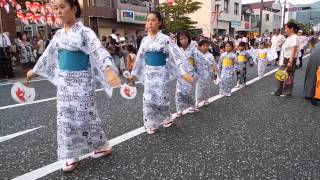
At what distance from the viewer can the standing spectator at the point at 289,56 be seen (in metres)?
7.27

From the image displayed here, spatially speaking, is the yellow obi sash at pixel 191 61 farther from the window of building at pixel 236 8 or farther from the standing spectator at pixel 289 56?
the window of building at pixel 236 8

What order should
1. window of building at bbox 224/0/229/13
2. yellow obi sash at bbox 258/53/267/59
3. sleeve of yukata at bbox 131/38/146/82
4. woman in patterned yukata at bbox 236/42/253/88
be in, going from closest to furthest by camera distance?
sleeve of yukata at bbox 131/38/146/82, woman in patterned yukata at bbox 236/42/253/88, yellow obi sash at bbox 258/53/267/59, window of building at bbox 224/0/229/13

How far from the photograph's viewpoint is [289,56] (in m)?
7.42

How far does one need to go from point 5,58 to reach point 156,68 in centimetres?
905

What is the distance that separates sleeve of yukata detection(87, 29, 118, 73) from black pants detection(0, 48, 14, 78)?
381 inches

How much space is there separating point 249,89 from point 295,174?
5.65 m

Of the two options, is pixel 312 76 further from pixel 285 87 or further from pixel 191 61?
pixel 191 61

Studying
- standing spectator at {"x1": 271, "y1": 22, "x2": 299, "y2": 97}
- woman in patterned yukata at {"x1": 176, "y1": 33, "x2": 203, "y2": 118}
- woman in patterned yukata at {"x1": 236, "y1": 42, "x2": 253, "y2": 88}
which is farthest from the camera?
woman in patterned yukata at {"x1": 236, "y1": 42, "x2": 253, "y2": 88}

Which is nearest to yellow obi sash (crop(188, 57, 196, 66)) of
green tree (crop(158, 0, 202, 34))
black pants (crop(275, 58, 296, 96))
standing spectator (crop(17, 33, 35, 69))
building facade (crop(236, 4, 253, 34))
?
black pants (crop(275, 58, 296, 96))

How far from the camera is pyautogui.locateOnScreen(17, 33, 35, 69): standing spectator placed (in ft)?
46.6

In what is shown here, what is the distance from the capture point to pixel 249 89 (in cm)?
878

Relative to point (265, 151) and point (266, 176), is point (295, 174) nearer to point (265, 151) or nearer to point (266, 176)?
point (266, 176)

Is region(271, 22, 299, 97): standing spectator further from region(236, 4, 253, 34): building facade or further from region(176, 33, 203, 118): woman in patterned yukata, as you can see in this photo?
region(236, 4, 253, 34): building facade

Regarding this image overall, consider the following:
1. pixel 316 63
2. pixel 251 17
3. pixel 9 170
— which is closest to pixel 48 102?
pixel 9 170
